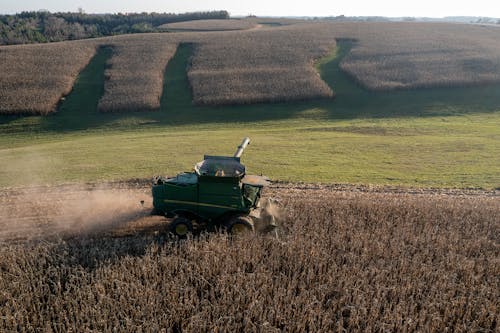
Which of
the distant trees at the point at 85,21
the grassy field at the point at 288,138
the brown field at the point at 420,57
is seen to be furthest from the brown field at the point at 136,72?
the distant trees at the point at 85,21

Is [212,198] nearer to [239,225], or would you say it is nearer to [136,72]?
[239,225]

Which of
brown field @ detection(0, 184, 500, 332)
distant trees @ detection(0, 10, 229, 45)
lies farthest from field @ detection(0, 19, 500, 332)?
distant trees @ detection(0, 10, 229, 45)

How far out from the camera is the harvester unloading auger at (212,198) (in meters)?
11.6

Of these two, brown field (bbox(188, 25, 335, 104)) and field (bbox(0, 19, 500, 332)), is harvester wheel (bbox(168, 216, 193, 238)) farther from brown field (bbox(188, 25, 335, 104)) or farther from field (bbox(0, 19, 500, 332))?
brown field (bbox(188, 25, 335, 104))

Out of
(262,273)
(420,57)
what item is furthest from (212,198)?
(420,57)

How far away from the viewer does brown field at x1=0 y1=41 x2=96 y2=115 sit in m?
36.1

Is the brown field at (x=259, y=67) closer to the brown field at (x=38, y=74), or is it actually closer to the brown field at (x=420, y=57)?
the brown field at (x=420, y=57)

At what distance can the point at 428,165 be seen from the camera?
73.2ft

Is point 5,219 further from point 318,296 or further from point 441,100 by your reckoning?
point 441,100

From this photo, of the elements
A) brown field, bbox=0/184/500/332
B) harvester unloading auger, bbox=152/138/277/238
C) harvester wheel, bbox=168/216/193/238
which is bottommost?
brown field, bbox=0/184/500/332

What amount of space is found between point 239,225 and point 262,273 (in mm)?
2255

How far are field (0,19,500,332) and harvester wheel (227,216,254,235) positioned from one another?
0.45 metres

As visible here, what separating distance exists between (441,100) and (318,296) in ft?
111

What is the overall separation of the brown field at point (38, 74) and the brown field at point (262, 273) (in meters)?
25.9
